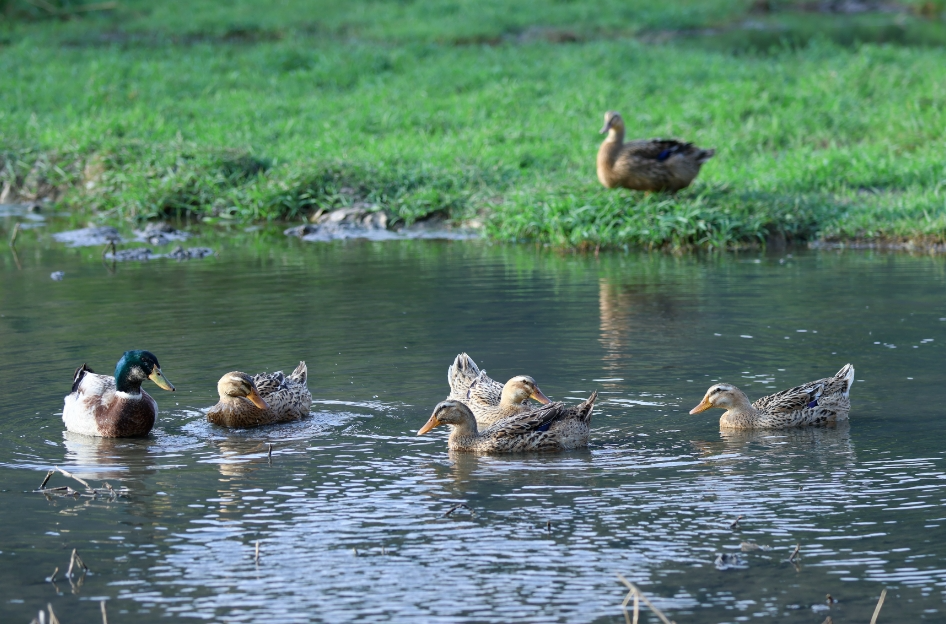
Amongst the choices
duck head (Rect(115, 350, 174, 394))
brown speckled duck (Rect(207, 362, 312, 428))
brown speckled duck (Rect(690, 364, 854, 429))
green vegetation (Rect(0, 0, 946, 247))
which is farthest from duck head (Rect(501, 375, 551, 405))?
green vegetation (Rect(0, 0, 946, 247))

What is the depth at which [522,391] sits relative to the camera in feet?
32.9

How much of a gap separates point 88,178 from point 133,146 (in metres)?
0.87


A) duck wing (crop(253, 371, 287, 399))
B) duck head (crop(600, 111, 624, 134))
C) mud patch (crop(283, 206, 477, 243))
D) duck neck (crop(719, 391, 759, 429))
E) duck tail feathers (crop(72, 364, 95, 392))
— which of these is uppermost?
duck head (crop(600, 111, 624, 134))

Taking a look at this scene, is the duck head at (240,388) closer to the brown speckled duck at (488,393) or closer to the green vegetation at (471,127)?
the brown speckled duck at (488,393)

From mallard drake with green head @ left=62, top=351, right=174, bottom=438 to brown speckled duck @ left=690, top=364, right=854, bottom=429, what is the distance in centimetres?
385

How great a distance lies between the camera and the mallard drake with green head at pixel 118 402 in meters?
9.76

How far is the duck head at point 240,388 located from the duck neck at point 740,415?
3251 mm

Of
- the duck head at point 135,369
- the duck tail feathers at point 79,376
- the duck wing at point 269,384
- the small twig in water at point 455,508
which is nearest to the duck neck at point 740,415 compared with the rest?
the small twig in water at point 455,508

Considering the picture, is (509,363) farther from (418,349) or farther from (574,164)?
(574,164)

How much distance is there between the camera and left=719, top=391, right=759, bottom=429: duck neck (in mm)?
9758

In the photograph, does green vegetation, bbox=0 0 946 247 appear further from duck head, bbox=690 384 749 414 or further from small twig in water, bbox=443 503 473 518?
small twig in water, bbox=443 503 473 518

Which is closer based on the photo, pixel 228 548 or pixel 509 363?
pixel 228 548

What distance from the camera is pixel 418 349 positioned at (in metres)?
12.4

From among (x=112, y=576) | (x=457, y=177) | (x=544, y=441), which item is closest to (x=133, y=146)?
(x=457, y=177)
